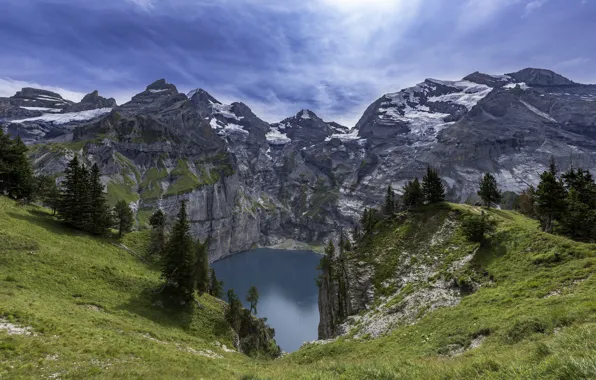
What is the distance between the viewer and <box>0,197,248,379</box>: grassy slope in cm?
1582

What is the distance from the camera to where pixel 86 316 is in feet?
81.7

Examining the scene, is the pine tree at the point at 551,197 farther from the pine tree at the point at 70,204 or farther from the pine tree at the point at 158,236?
the pine tree at the point at 70,204

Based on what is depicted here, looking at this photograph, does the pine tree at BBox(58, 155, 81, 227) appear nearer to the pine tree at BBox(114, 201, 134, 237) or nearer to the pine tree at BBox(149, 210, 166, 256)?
the pine tree at BBox(114, 201, 134, 237)

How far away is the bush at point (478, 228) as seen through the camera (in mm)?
39094

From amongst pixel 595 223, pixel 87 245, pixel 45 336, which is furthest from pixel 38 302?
pixel 595 223

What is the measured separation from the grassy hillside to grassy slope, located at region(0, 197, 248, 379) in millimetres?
122

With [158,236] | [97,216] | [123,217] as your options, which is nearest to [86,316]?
[158,236]

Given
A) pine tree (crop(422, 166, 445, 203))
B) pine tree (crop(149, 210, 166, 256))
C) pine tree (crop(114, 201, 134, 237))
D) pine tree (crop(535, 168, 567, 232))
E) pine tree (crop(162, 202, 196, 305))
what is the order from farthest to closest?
pine tree (crop(422, 166, 445, 203)) → pine tree (crop(114, 201, 134, 237)) → pine tree (crop(149, 210, 166, 256)) → pine tree (crop(535, 168, 567, 232)) → pine tree (crop(162, 202, 196, 305))

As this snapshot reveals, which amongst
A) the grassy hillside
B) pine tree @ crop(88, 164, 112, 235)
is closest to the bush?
the grassy hillside

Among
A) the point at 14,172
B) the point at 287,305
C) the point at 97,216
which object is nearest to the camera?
the point at 97,216

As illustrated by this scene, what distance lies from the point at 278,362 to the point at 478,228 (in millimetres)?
30884

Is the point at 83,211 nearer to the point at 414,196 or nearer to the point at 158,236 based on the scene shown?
the point at 158,236

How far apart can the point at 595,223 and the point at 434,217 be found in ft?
67.1

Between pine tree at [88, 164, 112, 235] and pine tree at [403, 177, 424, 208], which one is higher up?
pine tree at [403, 177, 424, 208]
